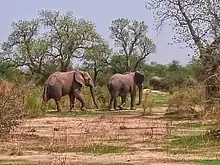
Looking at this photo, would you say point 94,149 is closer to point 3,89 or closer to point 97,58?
point 3,89

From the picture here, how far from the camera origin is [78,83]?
117 ft

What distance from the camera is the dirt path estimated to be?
13.6m

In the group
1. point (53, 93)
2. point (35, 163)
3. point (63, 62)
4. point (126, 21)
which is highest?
point (126, 21)

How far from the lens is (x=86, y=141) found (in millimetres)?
17078

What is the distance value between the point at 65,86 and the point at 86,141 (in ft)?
59.9

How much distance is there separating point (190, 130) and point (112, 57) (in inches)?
2528

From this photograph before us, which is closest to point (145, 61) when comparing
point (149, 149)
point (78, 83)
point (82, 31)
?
point (82, 31)

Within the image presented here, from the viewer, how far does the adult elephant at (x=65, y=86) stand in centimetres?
3412

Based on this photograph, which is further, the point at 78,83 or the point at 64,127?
the point at 78,83

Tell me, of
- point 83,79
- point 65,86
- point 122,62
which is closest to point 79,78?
point 83,79

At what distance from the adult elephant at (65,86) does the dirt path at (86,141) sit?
31.9 feet

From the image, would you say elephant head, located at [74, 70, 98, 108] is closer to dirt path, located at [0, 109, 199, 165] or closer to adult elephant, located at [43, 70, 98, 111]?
adult elephant, located at [43, 70, 98, 111]

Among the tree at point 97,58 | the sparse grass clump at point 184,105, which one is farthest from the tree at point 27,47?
the sparse grass clump at point 184,105

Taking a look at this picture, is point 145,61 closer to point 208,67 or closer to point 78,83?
point 78,83
